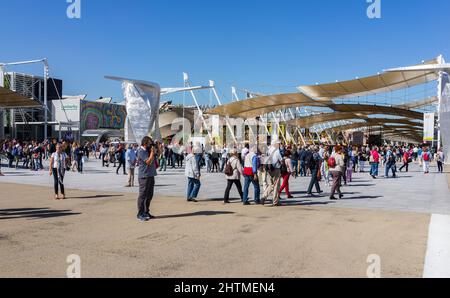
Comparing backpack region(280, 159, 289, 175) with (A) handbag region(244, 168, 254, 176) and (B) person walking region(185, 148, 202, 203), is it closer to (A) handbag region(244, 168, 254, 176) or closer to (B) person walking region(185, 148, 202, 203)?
(A) handbag region(244, 168, 254, 176)

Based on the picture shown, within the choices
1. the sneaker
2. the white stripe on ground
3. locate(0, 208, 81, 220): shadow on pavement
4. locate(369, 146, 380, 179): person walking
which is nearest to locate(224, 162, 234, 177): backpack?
the sneaker

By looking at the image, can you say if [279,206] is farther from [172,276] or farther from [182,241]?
[172,276]

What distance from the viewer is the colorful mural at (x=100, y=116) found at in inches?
2293

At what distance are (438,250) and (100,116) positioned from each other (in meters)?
59.1

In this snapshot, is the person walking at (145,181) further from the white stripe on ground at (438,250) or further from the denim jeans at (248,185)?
the white stripe on ground at (438,250)

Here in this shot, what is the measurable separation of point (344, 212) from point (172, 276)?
20.3 feet

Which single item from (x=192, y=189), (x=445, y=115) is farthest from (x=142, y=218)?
(x=445, y=115)

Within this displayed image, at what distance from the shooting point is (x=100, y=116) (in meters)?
61.4

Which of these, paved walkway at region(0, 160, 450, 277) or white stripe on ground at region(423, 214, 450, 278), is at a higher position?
paved walkway at region(0, 160, 450, 277)

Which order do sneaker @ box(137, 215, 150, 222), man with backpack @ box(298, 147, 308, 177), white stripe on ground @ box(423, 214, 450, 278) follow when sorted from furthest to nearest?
man with backpack @ box(298, 147, 308, 177), sneaker @ box(137, 215, 150, 222), white stripe on ground @ box(423, 214, 450, 278)

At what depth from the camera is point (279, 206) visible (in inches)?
445

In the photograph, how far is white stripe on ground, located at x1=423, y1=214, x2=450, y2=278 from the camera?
17.7 ft

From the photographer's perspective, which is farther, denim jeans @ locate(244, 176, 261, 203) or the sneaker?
denim jeans @ locate(244, 176, 261, 203)

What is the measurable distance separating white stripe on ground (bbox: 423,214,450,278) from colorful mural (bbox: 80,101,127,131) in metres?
54.3
